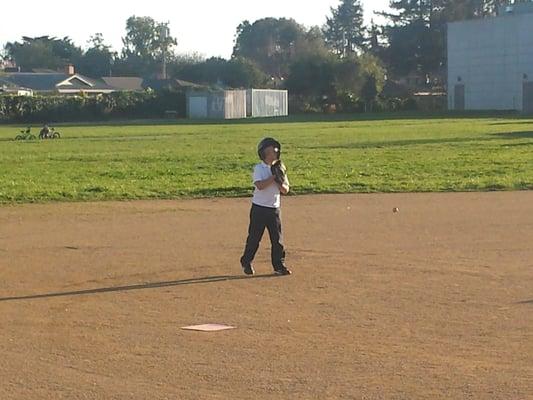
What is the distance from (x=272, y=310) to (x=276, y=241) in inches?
83.7

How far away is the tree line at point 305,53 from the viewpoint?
99.8 m

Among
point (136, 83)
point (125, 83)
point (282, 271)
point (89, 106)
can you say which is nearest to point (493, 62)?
point (89, 106)

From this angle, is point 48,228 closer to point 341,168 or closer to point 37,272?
point 37,272

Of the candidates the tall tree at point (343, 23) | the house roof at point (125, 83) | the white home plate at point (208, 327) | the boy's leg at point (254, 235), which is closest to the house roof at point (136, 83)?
the house roof at point (125, 83)

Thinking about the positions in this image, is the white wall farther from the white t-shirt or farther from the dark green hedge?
the white t-shirt

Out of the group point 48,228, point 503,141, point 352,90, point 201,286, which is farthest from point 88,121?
point 201,286

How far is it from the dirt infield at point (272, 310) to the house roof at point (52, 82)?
4132 inches

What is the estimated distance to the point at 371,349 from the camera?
25.6 feet

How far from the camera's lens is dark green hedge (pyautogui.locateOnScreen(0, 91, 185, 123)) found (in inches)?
3199

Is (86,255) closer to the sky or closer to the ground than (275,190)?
closer to the ground

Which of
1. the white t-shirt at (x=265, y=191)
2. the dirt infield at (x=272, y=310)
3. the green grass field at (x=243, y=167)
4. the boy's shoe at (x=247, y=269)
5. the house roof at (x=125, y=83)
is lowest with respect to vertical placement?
the dirt infield at (x=272, y=310)

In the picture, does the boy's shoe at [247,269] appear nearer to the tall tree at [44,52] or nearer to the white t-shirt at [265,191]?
the white t-shirt at [265,191]

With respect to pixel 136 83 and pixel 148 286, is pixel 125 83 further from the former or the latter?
pixel 148 286

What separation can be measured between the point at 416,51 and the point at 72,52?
5927 cm
